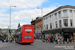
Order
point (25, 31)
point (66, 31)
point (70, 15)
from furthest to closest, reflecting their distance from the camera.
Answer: point (70, 15) → point (66, 31) → point (25, 31)

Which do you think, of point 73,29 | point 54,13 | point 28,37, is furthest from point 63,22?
point 28,37

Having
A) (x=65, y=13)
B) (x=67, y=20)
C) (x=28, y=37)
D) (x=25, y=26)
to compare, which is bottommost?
(x=28, y=37)

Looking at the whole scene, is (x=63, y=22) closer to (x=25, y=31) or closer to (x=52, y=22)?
(x=52, y=22)

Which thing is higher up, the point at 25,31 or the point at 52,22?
the point at 52,22

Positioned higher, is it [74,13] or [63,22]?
[74,13]

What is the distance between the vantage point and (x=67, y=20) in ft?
115

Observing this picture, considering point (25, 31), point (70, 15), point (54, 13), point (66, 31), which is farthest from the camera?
point (54, 13)

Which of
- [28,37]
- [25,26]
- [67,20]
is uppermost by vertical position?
[67,20]

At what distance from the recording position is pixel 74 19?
1416 inches

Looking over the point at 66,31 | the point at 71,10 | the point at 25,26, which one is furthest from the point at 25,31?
the point at 71,10

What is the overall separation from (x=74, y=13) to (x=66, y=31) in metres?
7.38

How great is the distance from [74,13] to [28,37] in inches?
856

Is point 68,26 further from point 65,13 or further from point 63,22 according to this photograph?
point 65,13

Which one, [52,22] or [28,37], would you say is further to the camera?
[52,22]
